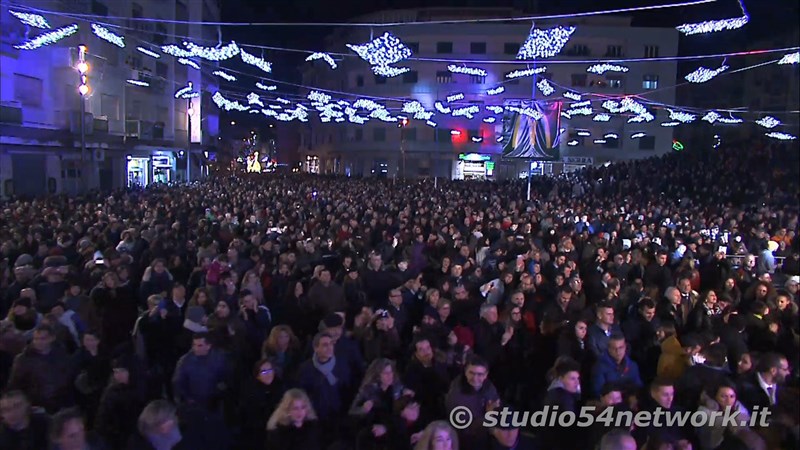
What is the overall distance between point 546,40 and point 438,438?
42.6ft

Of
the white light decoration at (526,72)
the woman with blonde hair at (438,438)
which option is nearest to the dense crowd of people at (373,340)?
the woman with blonde hair at (438,438)

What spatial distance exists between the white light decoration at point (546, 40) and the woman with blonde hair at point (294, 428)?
1229 cm

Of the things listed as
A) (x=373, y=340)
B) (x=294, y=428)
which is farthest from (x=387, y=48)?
(x=294, y=428)

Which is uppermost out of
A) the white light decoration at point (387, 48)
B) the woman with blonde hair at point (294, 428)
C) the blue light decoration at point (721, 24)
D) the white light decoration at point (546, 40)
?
→ the white light decoration at point (546, 40)

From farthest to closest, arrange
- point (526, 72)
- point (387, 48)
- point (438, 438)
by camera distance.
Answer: point (526, 72), point (387, 48), point (438, 438)

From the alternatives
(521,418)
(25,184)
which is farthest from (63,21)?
(521,418)

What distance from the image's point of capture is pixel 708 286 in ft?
35.0

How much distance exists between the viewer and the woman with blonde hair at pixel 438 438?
13.0 feet

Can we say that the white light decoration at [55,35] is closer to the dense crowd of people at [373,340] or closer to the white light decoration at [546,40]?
the dense crowd of people at [373,340]

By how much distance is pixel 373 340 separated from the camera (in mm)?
6359

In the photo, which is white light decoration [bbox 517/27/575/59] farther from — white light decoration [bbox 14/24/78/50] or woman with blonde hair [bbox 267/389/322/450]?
woman with blonde hair [bbox 267/389/322/450]

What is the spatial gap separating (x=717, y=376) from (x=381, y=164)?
5121cm

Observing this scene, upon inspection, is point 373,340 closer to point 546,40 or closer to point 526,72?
point 546,40

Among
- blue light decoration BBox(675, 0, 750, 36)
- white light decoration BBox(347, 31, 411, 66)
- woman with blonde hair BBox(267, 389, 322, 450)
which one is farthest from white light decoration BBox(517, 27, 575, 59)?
woman with blonde hair BBox(267, 389, 322, 450)
